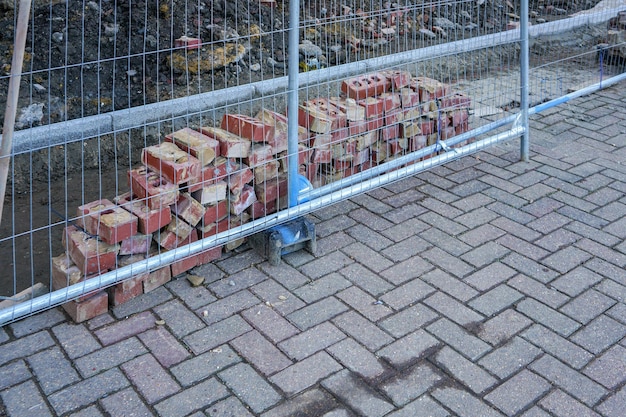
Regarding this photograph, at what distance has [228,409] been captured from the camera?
3.26 m

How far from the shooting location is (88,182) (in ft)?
17.4

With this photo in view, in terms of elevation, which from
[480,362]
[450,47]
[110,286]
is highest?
[450,47]

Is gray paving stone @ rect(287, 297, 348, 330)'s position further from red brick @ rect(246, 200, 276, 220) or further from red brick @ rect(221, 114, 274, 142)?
red brick @ rect(221, 114, 274, 142)

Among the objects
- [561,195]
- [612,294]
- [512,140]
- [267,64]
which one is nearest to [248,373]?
[612,294]

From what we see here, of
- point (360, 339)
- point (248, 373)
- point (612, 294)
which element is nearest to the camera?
point (248, 373)

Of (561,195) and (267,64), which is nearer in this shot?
(561,195)

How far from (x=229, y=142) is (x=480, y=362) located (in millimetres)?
1796

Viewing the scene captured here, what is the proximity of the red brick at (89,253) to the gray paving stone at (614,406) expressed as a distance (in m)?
2.44

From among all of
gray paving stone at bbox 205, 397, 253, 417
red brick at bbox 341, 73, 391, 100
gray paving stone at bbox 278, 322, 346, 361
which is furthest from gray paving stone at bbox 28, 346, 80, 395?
red brick at bbox 341, 73, 391, 100

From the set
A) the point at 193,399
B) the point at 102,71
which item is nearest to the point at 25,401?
the point at 193,399

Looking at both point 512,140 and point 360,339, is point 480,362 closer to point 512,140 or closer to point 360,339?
point 360,339

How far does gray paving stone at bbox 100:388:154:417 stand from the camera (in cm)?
323

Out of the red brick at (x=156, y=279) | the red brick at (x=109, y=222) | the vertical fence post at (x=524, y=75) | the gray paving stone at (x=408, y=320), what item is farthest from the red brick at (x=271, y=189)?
the vertical fence post at (x=524, y=75)

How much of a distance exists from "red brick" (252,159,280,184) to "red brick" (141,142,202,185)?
0.42 metres
